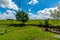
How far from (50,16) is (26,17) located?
15818 mm

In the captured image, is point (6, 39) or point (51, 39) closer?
point (6, 39)

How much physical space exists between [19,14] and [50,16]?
20.4m

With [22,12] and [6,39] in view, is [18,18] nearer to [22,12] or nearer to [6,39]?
[22,12]

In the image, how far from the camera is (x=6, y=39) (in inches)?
966

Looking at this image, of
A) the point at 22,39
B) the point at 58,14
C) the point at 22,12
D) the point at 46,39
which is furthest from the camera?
the point at 22,12

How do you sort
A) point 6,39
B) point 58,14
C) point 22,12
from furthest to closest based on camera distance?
point 22,12, point 58,14, point 6,39

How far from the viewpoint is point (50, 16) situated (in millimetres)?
113312

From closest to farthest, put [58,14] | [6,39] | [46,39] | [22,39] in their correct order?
[6,39] < [22,39] < [46,39] < [58,14]

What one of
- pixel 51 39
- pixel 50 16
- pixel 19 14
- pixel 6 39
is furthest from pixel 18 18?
pixel 6 39

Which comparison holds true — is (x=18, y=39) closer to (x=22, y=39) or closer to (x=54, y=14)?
(x=22, y=39)

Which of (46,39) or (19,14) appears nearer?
(46,39)

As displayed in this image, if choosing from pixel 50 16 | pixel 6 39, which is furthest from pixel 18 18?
pixel 6 39

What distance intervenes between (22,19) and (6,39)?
84.7 meters

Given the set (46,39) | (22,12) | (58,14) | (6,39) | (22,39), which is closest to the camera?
(6,39)
